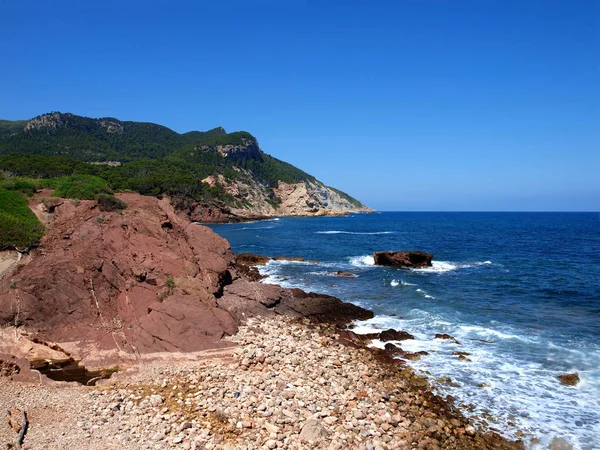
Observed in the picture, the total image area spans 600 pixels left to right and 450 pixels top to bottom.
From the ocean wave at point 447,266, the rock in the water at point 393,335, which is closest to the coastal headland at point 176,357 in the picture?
the rock in the water at point 393,335

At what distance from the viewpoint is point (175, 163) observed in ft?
431

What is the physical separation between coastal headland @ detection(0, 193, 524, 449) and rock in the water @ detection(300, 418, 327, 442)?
0.12 ft

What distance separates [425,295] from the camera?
27.0 meters

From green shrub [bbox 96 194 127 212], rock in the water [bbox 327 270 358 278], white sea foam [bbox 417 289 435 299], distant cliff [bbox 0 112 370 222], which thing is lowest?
white sea foam [bbox 417 289 435 299]

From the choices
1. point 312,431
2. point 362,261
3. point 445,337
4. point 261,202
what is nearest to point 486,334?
point 445,337

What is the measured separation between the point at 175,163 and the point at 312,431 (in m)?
132

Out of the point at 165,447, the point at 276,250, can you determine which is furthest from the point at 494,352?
the point at 276,250

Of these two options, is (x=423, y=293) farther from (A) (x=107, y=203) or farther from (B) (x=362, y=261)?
(A) (x=107, y=203)

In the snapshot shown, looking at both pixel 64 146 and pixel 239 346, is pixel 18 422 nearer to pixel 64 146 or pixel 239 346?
pixel 239 346

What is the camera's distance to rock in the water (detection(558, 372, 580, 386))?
14.1 m

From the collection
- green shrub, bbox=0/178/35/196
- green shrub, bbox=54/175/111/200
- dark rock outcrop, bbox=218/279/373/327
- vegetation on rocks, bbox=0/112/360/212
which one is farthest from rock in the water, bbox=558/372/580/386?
vegetation on rocks, bbox=0/112/360/212

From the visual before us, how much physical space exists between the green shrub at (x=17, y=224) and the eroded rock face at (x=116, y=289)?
0.64m

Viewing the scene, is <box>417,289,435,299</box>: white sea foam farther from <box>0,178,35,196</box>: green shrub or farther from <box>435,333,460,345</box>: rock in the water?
<box>0,178,35,196</box>: green shrub

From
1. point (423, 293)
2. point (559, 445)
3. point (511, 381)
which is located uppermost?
point (423, 293)
